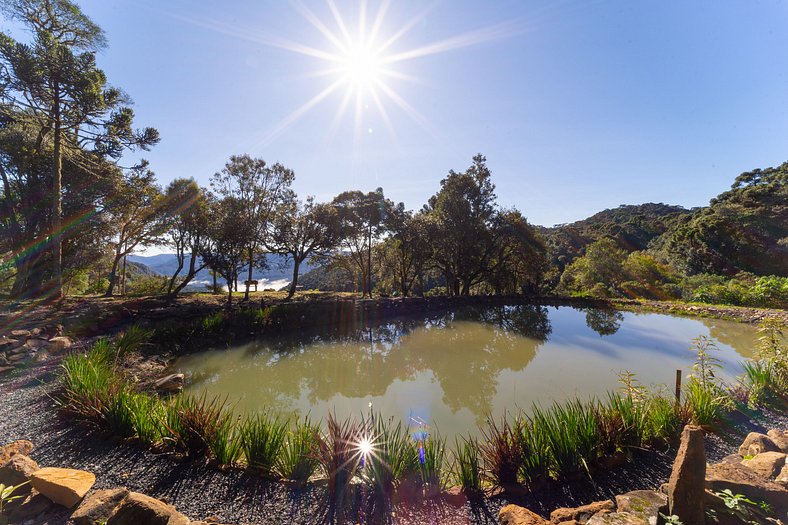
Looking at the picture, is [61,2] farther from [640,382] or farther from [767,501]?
[640,382]

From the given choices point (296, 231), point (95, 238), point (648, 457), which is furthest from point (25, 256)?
point (648, 457)

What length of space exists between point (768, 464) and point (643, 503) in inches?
55.3

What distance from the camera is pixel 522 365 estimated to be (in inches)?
281

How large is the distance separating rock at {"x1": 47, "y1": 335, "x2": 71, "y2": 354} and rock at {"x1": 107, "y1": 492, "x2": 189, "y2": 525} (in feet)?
19.8

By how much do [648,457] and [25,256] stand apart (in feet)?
55.0

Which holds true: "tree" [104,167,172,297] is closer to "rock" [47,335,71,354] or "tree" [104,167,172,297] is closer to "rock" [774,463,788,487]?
"rock" [47,335,71,354]

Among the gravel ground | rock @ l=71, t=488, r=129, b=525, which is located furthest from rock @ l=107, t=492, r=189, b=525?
the gravel ground

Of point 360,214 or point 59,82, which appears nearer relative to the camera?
→ point 59,82

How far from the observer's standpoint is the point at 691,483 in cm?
169

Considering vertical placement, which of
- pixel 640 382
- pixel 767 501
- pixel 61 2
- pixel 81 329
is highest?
pixel 61 2

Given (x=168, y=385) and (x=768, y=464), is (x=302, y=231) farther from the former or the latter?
(x=768, y=464)

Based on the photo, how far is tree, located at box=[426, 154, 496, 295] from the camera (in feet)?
59.7

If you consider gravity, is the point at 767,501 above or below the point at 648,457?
above

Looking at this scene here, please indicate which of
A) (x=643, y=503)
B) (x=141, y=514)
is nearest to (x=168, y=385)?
(x=141, y=514)
